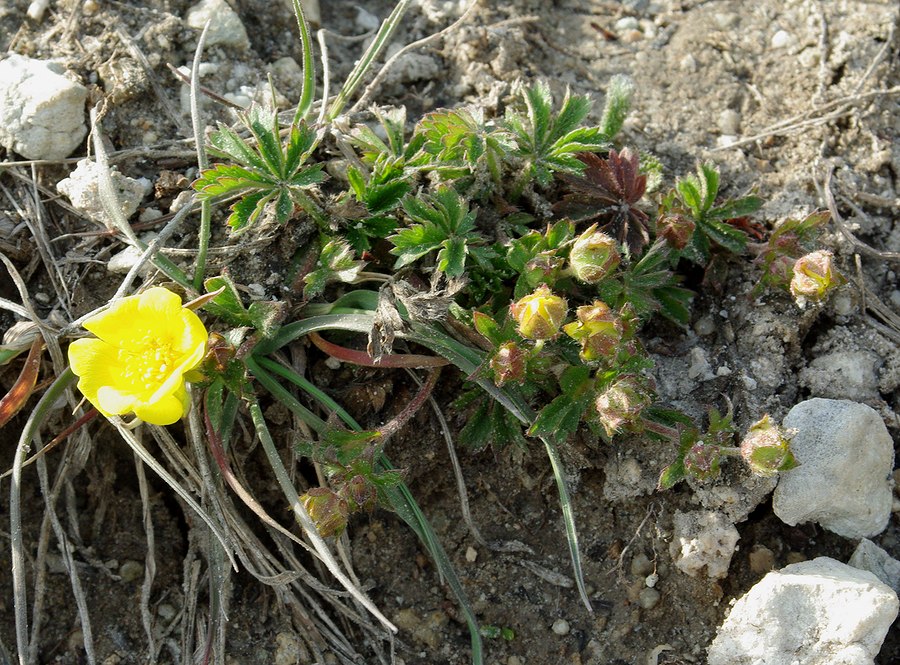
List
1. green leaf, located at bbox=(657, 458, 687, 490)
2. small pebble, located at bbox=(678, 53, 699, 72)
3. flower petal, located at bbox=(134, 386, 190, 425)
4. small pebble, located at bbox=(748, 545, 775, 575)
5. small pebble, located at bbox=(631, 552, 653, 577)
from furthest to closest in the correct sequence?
small pebble, located at bbox=(678, 53, 699, 72)
small pebble, located at bbox=(631, 552, 653, 577)
small pebble, located at bbox=(748, 545, 775, 575)
green leaf, located at bbox=(657, 458, 687, 490)
flower petal, located at bbox=(134, 386, 190, 425)

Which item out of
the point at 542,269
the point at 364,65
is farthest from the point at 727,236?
the point at 364,65

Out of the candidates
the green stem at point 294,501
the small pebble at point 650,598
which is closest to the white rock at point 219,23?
the green stem at point 294,501

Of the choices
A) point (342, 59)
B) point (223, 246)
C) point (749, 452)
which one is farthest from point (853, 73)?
point (223, 246)

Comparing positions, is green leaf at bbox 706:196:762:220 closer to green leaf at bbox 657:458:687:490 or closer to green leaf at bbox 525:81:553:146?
green leaf at bbox 525:81:553:146

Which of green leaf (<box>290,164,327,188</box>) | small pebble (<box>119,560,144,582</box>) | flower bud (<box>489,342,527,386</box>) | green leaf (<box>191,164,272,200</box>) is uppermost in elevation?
green leaf (<box>191,164,272,200</box>)

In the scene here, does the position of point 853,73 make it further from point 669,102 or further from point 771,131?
point 669,102

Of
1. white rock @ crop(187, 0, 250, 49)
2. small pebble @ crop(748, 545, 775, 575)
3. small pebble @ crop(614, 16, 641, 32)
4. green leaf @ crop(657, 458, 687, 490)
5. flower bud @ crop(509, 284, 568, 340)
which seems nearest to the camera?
flower bud @ crop(509, 284, 568, 340)

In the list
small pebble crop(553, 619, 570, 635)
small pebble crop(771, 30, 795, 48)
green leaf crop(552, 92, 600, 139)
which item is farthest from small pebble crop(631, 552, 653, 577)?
small pebble crop(771, 30, 795, 48)
